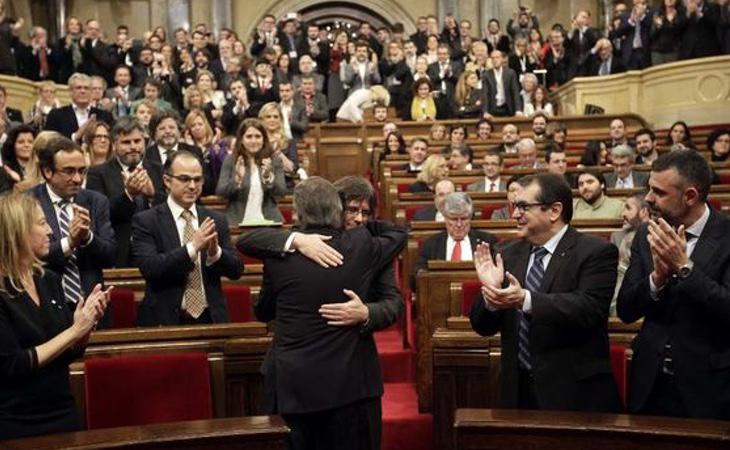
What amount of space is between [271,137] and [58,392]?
3.60 meters

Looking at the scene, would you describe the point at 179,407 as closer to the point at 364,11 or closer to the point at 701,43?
the point at 701,43

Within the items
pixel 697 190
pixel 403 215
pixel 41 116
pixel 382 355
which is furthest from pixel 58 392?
pixel 41 116

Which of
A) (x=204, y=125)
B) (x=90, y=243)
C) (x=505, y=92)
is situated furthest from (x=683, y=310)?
(x=505, y=92)

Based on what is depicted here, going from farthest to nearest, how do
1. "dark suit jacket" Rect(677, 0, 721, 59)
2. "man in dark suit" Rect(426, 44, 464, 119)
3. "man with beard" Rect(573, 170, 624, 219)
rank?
"man in dark suit" Rect(426, 44, 464, 119) < "dark suit jacket" Rect(677, 0, 721, 59) < "man with beard" Rect(573, 170, 624, 219)

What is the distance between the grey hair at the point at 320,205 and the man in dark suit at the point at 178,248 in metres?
0.74

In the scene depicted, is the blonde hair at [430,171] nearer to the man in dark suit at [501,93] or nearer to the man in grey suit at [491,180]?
the man in grey suit at [491,180]

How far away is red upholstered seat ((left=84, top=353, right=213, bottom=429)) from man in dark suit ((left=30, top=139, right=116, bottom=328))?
1.77 feet

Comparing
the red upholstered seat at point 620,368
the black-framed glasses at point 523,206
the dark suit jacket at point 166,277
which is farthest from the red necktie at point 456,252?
the black-framed glasses at point 523,206

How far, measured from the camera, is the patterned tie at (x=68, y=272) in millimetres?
3275

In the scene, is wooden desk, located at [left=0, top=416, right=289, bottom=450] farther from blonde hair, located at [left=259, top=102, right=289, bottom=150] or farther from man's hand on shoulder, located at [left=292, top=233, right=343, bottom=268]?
blonde hair, located at [left=259, top=102, right=289, bottom=150]

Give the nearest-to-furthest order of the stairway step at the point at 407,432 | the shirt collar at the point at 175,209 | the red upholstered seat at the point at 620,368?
the red upholstered seat at the point at 620,368
the shirt collar at the point at 175,209
the stairway step at the point at 407,432

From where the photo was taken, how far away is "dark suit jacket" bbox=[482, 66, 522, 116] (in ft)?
34.4

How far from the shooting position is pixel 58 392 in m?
2.33

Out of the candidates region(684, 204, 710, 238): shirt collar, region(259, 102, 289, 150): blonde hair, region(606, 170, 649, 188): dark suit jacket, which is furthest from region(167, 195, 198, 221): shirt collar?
region(606, 170, 649, 188): dark suit jacket
